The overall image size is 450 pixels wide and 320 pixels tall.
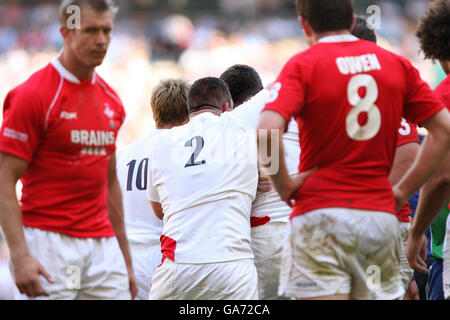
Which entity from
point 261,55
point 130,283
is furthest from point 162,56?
point 130,283

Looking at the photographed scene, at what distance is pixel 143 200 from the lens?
5812 mm

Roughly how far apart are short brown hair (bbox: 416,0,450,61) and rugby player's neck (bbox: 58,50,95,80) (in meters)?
2.60

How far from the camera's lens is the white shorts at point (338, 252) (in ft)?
11.6

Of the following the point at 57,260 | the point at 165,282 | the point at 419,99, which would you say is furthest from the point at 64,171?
the point at 419,99

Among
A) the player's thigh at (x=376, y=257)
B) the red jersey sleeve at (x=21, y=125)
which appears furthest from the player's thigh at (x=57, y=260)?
the player's thigh at (x=376, y=257)

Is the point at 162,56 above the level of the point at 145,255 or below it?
above

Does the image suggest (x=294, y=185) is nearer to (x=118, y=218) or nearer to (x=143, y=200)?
(x=118, y=218)

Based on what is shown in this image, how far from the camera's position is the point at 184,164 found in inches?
189

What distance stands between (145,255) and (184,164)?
1.28m

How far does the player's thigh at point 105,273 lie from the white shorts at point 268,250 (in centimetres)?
147

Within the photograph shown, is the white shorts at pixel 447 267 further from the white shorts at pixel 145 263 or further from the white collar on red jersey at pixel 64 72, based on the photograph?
the white collar on red jersey at pixel 64 72

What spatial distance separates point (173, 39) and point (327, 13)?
21.8 m

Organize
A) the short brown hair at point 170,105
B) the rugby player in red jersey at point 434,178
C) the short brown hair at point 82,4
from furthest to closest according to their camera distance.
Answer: the short brown hair at point 170,105, the rugby player in red jersey at point 434,178, the short brown hair at point 82,4
